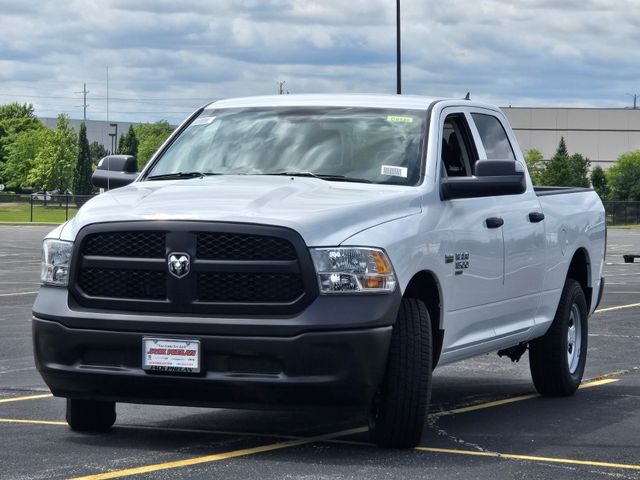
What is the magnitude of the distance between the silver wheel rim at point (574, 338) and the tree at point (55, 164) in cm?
11912

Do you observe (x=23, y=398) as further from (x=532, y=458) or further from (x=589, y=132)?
(x=589, y=132)

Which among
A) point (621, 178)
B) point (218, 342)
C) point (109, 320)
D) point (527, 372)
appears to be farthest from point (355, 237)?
point (621, 178)

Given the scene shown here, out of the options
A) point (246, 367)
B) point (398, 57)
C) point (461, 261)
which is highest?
point (398, 57)

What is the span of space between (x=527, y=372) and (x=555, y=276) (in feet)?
6.77

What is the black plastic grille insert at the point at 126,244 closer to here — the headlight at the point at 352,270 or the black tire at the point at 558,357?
the headlight at the point at 352,270

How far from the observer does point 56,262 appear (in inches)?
315

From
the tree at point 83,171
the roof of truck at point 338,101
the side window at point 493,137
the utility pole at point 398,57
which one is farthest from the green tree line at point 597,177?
the roof of truck at point 338,101

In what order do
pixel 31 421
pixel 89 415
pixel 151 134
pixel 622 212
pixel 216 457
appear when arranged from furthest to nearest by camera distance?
1. pixel 151 134
2. pixel 622 212
3. pixel 31 421
4. pixel 89 415
5. pixel 216 457

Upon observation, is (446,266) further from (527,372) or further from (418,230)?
(527,372)

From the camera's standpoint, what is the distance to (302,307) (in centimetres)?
740

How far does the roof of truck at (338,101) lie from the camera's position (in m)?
9.37

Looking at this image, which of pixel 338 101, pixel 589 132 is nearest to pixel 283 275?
pixel 338 101

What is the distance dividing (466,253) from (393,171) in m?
0.70

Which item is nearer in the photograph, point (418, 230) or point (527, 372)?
point (418, 230)
